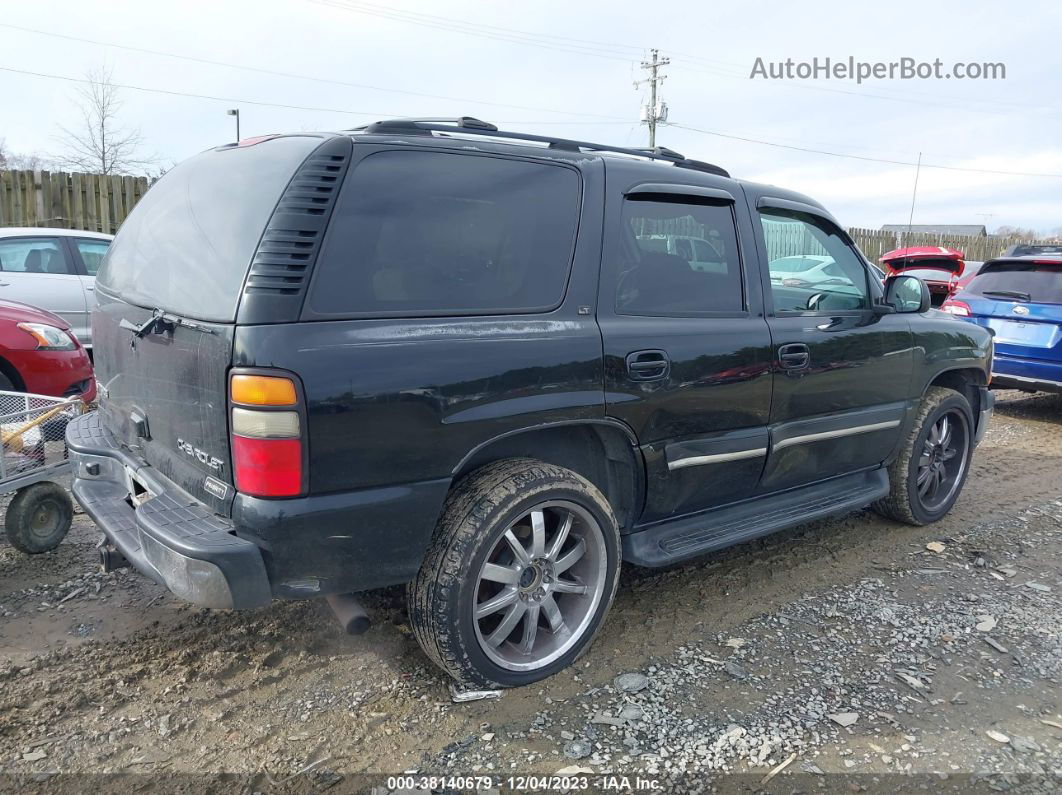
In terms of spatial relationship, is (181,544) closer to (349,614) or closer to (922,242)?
(349,614)

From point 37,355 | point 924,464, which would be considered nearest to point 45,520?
point 37,355

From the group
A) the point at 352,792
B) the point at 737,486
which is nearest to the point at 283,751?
the point at 352,792

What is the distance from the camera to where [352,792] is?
2.35 meters

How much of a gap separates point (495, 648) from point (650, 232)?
1.81 meters

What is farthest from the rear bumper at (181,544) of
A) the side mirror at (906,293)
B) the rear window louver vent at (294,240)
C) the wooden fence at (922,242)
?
the wooden fence at (922,242)

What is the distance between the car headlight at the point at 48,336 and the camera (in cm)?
502

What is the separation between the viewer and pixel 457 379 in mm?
2547

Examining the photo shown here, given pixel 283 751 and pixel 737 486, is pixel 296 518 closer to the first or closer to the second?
pixel 283 751

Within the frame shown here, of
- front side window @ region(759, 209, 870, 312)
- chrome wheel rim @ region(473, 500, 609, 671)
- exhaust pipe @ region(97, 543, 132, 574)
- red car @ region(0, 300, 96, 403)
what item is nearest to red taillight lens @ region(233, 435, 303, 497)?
chrome wheel rim @ region(473, 500, 609, 671)

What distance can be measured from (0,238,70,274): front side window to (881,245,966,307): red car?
9.37 metres

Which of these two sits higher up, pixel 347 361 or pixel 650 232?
pixel 650 232

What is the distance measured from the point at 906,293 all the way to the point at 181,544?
3894 mm

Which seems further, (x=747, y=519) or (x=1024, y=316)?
(x=1024, y=316)

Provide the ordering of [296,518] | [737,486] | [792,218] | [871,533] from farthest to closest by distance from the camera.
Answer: [871,533]
[792,218]
[737,486]
[296,518]
